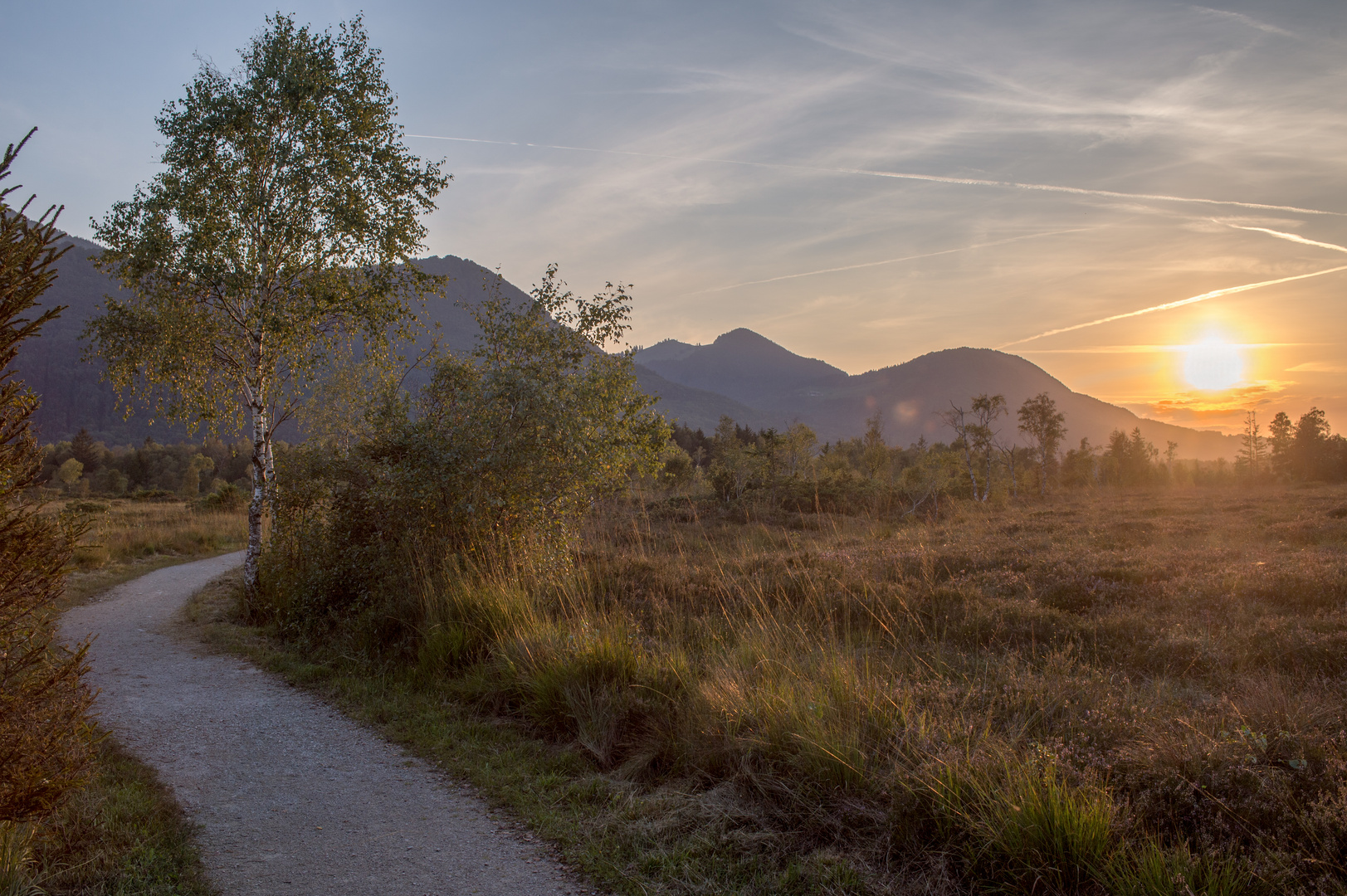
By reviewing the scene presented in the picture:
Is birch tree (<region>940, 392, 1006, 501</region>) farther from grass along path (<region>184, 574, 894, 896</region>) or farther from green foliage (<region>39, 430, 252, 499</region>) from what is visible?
green foliage (<region>39, 430, 252, 499</region>)

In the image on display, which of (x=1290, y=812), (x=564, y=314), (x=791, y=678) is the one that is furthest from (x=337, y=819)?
(x=564, y=314)

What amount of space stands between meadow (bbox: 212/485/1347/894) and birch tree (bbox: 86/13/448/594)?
4235 millimetres

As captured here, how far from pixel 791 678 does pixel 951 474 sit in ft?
168

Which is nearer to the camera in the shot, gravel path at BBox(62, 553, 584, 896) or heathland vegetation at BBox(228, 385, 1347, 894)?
heathland vegetation at BBox(228, 385, 1347, 894)

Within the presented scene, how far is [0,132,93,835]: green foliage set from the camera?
3.06 metres

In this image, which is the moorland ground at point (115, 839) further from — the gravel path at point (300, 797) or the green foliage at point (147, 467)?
the green foliage at point (147, 467)

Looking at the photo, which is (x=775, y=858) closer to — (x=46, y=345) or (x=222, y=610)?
(x=222, y=610)

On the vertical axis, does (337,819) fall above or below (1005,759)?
below

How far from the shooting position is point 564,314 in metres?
11.9

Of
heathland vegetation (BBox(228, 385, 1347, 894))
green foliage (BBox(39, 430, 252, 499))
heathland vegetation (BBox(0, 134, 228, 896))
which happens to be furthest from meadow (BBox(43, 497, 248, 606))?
green foliage (BBox(39, 430, 252, 499))

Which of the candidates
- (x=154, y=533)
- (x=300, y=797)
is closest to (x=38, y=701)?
(x=300, y=797)

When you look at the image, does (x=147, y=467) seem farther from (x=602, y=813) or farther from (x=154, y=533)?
(x=602, y=813)

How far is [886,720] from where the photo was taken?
4371 mm

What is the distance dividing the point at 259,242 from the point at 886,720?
1213cm
